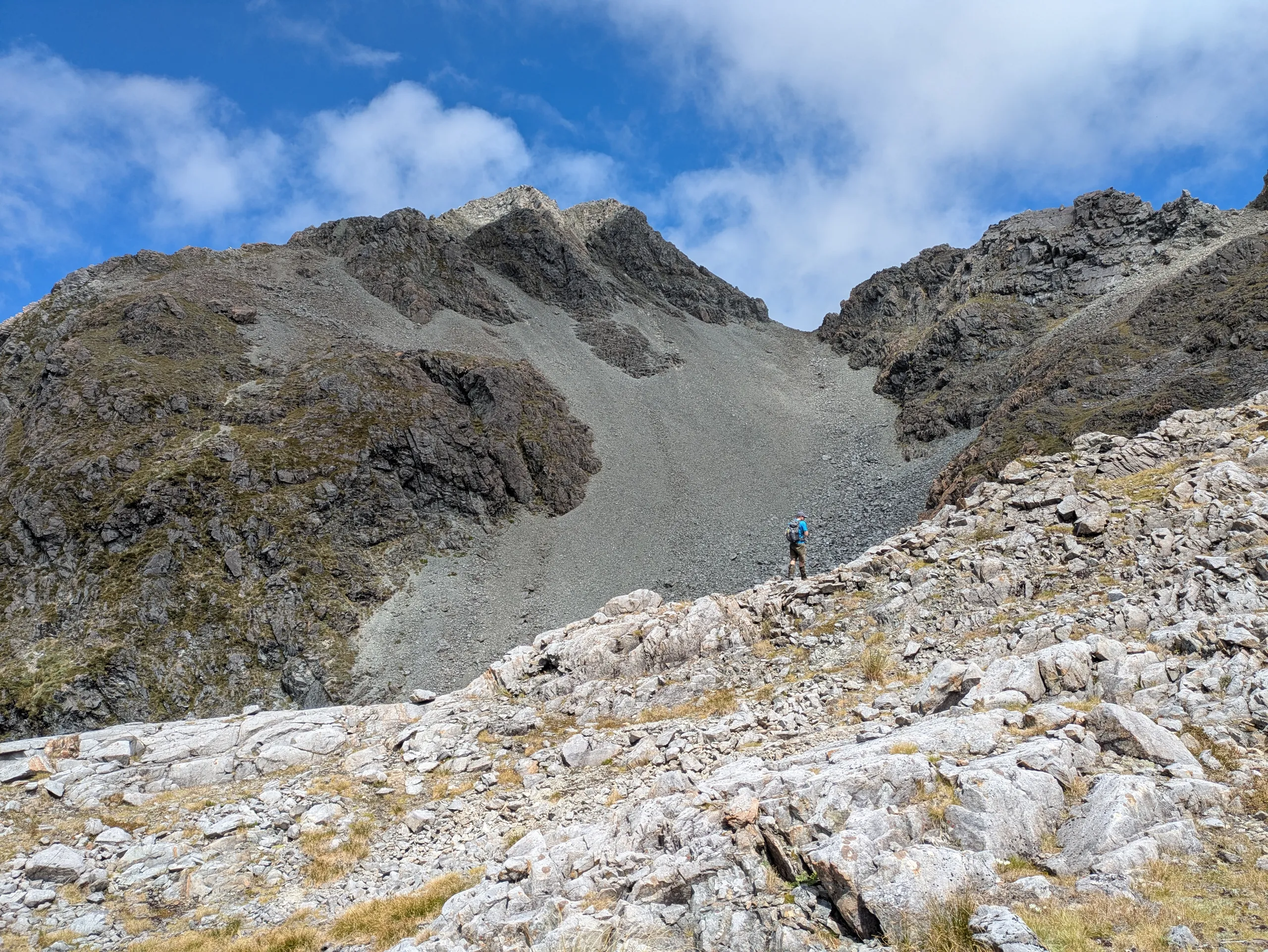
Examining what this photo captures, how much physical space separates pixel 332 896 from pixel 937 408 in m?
85.6

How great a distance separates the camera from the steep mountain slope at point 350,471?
52531 mm

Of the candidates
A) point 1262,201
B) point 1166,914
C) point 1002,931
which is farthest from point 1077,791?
point 1262,201

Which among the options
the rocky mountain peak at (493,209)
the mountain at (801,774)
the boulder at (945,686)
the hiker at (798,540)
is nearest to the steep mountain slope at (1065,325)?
the hiker at (798,540)

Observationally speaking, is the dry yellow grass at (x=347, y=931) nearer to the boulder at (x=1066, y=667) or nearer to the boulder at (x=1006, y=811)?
the boulder at (x=1006, y=811)

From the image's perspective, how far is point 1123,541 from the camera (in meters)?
18.1

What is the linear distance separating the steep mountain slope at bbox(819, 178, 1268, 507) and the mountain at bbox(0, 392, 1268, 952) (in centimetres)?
3145

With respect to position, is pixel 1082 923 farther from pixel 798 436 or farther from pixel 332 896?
pixel 798 436

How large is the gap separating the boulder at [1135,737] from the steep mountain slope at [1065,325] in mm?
40782

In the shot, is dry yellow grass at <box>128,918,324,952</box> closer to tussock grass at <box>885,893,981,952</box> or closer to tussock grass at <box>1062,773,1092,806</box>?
tussock grass at <box>885,893,981,952</box>

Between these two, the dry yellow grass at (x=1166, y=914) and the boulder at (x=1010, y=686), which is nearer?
the dry yellow grass at (x=1166, y=914)

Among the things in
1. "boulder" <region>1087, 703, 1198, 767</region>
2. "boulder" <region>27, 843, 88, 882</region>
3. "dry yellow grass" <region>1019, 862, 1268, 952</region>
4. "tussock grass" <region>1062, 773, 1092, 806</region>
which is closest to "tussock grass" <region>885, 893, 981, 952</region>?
"dry yellow grass" <region>1019, 862, 1268, 952</region>

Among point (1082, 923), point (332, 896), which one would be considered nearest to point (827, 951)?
point (1082, 923)

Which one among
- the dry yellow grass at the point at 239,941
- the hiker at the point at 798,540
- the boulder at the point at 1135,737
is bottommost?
the dry yellow grass at the point at 239,941

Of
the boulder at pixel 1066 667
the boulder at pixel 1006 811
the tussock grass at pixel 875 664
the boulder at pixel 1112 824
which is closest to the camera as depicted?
the boulder at pixel 1112 824
